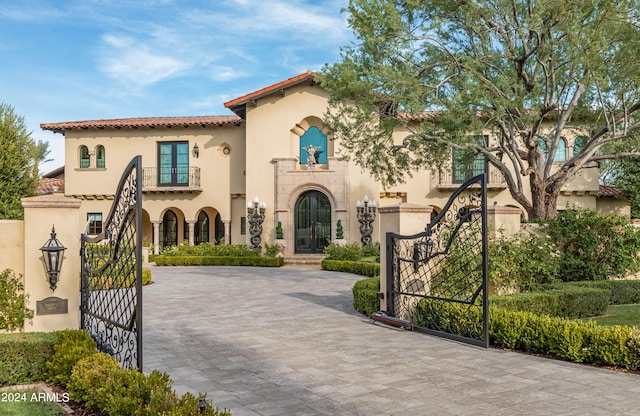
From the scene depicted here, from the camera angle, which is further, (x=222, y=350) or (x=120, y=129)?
(x=120, y=129)

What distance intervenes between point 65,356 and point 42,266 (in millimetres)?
1892

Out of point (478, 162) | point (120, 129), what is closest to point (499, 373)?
point (478, 162)

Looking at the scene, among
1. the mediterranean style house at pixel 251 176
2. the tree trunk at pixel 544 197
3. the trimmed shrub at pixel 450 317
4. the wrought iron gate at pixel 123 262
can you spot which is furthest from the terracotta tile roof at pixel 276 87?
the wrought iron gate at pixel 123 262

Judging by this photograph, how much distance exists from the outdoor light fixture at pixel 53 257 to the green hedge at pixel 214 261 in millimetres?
16166

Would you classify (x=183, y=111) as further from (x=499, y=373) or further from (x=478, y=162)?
(x=499, y=373)

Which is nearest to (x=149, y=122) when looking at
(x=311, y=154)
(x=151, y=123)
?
(x=151, y=123)

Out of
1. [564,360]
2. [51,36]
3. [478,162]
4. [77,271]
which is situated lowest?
[564,360]

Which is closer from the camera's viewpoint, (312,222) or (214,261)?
(214,261)

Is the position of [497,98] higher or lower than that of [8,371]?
higher

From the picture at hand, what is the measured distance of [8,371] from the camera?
549cm

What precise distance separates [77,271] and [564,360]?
256 inches

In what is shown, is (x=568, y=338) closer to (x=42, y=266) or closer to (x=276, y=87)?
(x=42, y=266)

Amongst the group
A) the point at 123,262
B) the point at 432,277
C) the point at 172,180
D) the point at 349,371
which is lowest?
the point at 349,371

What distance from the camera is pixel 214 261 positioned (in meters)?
23.4
